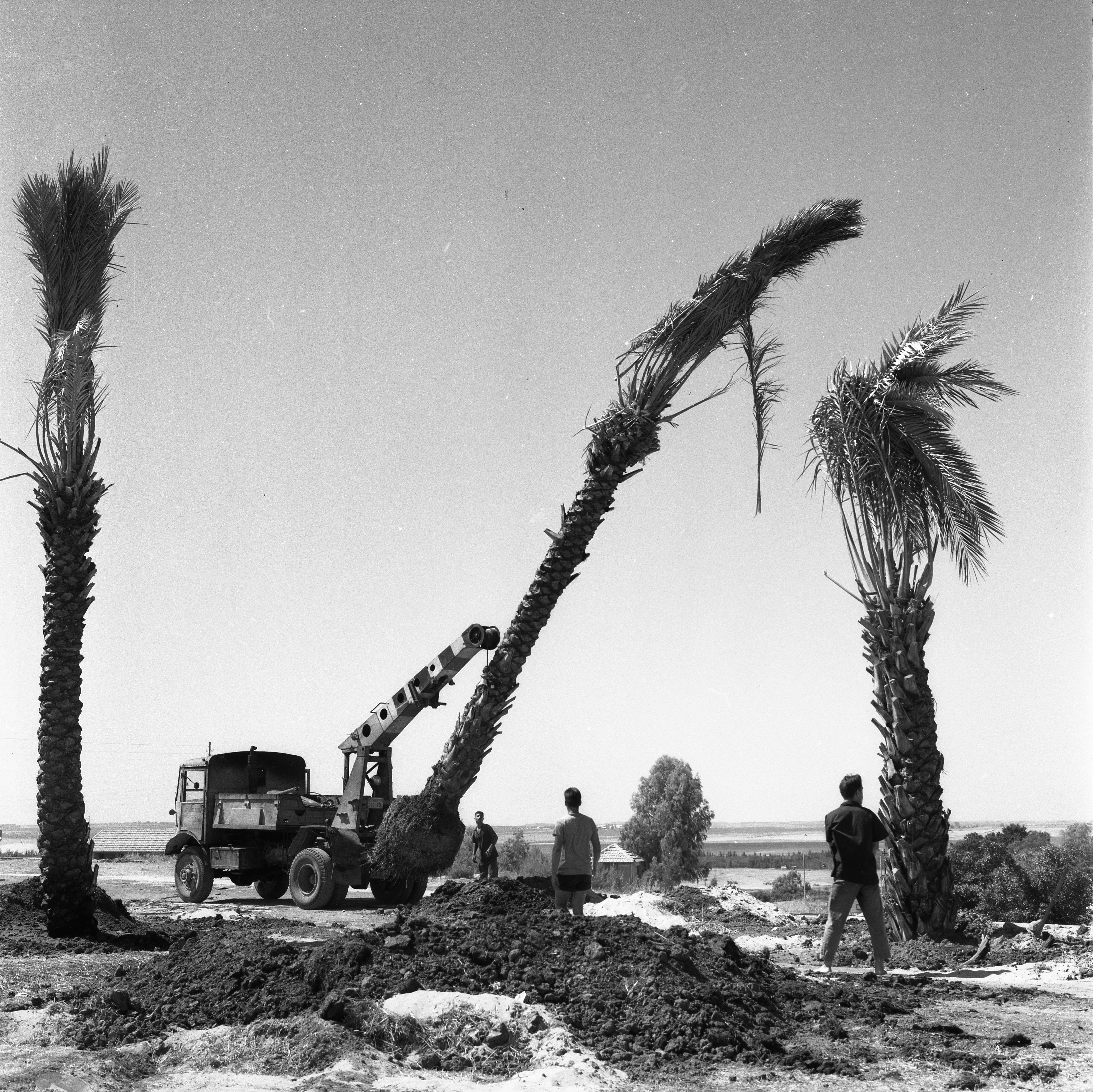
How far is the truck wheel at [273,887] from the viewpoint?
19.6m

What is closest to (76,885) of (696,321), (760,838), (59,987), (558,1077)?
(59,987)

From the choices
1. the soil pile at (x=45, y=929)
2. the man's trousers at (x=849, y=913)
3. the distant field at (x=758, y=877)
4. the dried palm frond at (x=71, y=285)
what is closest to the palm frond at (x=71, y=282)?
the dried palm frond at (x=71, y=285)

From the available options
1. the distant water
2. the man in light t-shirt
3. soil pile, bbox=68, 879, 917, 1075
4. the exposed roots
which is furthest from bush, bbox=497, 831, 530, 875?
the distant water

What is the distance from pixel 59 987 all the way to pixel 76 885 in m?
4.16

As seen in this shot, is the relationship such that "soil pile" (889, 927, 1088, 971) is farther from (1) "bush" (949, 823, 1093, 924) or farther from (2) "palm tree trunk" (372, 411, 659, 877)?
(2) "palm tree trunk" (372, 411, 659, 877)

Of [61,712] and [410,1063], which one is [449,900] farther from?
[61,712]

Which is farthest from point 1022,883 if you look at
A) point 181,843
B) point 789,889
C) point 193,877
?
A: point 181,843

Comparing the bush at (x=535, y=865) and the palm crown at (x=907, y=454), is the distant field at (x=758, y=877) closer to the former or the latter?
the bush at (x=535, y=865)

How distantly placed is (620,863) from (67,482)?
78.2 ft

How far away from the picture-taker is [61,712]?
12.9 metres

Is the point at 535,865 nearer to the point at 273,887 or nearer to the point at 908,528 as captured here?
the point at 273,887

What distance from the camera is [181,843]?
64.7 feet

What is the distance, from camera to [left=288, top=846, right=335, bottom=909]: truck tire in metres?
16.8

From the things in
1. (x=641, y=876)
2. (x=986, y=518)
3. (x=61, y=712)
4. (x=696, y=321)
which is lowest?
(x=641, y=876)
